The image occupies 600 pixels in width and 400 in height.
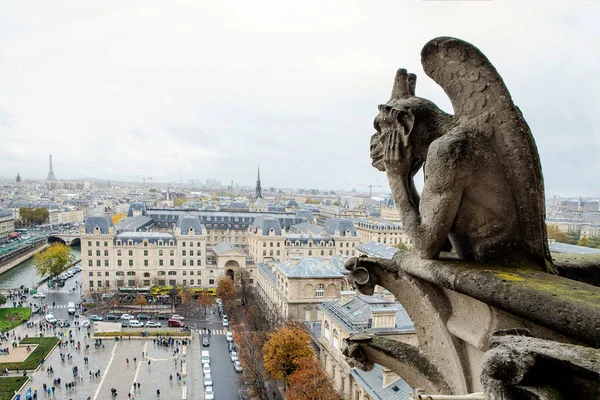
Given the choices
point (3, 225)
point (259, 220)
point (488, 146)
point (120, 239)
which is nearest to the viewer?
point (488, 146)

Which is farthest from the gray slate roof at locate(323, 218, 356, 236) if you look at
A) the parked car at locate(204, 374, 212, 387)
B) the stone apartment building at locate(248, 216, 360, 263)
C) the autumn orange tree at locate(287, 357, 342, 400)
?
the autumn orange tree at locate(287, 357, 342, 400)

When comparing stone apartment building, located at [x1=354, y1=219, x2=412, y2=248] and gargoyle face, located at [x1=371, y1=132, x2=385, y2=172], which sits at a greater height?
gargoyle face, located at [x1=371, y1=132, x2=385, y2=172]

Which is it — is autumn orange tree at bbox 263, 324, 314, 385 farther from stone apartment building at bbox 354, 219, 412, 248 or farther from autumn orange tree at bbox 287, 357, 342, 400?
stone apartment building at bbox 354, 219, 412, 248

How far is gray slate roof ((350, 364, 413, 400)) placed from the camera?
72.0ft

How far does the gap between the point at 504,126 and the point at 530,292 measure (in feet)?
5.81

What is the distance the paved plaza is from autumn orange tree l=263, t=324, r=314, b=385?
719 cm

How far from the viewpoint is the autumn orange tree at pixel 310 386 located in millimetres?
25828

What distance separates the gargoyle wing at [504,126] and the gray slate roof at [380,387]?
59.5ft

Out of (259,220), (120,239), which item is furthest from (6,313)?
(259,220)

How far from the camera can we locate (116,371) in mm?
36750

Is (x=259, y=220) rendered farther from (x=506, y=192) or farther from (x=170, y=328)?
(x=506, y=192)

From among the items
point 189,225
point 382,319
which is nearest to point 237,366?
point 382,319

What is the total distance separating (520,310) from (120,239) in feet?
219

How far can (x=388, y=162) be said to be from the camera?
5.61 m
